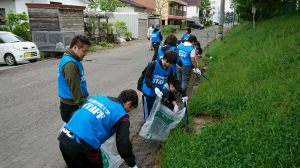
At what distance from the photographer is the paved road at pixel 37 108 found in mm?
4973

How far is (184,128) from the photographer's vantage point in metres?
5.28

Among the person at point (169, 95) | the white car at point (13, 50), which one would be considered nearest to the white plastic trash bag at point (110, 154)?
the person at point (169, 95)

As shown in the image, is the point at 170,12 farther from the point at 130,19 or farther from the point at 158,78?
the point at 158,78

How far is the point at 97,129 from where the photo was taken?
115 inches

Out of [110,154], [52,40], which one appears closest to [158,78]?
[110,154]

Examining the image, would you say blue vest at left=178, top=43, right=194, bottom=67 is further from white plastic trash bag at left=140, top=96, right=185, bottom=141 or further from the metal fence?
the metal fence

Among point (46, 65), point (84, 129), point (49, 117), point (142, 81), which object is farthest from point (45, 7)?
point (84, 129)

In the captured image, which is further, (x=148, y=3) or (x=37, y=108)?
(x=148, y=3)

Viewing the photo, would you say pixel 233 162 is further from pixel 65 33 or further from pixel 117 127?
pixel 65 33

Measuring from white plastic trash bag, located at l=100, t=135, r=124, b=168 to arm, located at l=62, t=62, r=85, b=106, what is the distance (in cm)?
74

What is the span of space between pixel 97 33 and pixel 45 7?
24.3 ft

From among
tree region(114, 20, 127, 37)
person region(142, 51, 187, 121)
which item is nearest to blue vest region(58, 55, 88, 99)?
person region(142, 51, 187, 121)

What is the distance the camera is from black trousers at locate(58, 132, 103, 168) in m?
2.97

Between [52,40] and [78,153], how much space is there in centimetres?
1563
